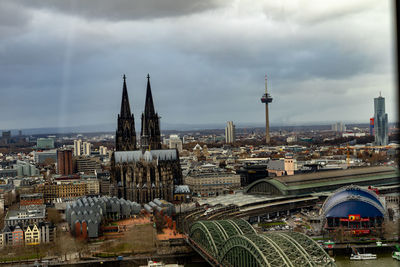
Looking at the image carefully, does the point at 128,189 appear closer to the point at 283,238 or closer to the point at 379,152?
the point at 283,238

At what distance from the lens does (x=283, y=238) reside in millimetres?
7441

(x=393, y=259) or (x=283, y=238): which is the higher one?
(x=283, y=238)

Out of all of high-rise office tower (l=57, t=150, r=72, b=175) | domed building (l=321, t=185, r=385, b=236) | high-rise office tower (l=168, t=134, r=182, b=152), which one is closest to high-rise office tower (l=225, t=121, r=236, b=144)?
high-rise office tower (l=168, t=134, r=182, b=152)

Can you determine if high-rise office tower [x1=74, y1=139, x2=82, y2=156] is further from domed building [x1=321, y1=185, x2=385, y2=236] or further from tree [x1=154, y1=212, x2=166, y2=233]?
domed building [x1=321, y1=185, x2=385, y2=236]

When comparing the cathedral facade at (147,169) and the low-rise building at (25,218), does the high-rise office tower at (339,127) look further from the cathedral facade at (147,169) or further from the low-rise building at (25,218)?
the low-rise building at (25,218)

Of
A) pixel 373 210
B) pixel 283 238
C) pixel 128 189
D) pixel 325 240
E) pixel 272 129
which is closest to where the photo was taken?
pixel 283 238

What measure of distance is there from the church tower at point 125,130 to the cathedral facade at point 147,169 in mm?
243

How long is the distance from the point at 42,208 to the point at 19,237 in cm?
268

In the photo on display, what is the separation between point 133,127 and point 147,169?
248 centimetres

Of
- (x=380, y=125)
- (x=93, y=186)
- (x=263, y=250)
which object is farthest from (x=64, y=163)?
(x=263, y=250)

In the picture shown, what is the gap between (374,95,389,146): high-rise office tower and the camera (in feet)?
66.8

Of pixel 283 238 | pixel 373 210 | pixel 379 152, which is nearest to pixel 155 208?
pixel 373 210

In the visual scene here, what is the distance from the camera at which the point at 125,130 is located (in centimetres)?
1792

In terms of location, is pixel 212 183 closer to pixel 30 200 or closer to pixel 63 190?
pixel 63 190
